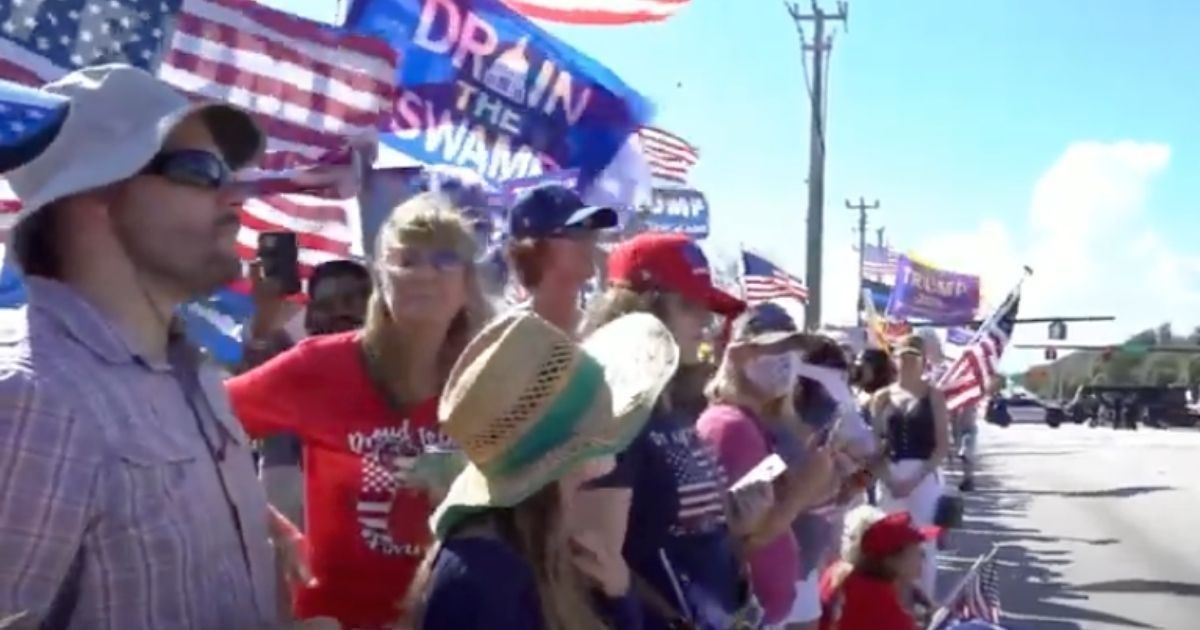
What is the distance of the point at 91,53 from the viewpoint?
17.0ft

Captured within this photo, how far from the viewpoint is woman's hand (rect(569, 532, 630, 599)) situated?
8.09 feet

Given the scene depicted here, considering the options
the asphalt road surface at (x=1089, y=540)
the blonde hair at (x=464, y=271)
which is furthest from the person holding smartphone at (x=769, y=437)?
the asphalt road surface at (x=1089, y=540)

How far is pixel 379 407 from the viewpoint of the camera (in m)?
3.33

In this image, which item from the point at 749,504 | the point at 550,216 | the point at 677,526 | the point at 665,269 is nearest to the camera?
the point at 677,526

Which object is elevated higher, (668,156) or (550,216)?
(668,156)

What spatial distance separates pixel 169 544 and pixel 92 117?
64cm

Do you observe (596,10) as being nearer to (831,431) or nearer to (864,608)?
(831,431)

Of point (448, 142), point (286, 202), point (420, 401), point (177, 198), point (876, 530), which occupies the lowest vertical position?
point (876, 530)

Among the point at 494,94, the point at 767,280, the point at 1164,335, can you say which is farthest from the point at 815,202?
the point at 1164,335

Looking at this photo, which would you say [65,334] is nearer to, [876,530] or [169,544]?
[169,544]

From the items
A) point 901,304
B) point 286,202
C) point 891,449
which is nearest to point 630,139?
point 891,449

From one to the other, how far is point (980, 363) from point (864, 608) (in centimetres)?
655

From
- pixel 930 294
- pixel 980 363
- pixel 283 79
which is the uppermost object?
pixel 930 294

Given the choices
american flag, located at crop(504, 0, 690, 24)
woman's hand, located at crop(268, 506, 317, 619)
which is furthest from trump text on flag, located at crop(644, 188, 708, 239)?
woman's hand, located at crop(268, 506, 317, 619)
